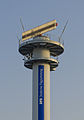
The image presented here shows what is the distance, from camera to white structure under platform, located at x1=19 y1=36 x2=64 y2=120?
140ft

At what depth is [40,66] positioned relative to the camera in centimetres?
4475

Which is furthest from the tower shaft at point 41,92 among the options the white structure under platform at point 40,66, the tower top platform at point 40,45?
the tower top platform at point 40,45

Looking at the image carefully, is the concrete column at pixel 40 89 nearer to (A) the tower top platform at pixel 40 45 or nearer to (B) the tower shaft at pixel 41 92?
(B) the tower shaft at pixel 41 92

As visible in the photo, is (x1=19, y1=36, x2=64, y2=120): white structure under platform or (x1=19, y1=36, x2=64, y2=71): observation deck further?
(x1=19, y1=36, x2=64, y2=71): observation deck

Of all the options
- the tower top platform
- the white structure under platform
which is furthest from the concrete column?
the tower top platform

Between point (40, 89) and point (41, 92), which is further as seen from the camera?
point (40, 89)

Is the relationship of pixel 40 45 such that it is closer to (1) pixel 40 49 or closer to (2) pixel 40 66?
(1) pixel 40 49

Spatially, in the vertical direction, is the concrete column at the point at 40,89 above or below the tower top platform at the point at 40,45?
below

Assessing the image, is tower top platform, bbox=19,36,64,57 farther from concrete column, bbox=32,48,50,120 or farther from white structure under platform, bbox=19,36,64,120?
concrete column, bbox=32,48,50,120

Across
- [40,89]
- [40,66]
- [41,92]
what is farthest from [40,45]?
[41,92]

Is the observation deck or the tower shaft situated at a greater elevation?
the observation deck

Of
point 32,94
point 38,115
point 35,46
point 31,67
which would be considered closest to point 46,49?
point 35,46

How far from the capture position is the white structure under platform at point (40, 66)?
4266cm

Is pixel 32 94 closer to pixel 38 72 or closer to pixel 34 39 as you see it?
pixel 38 72
